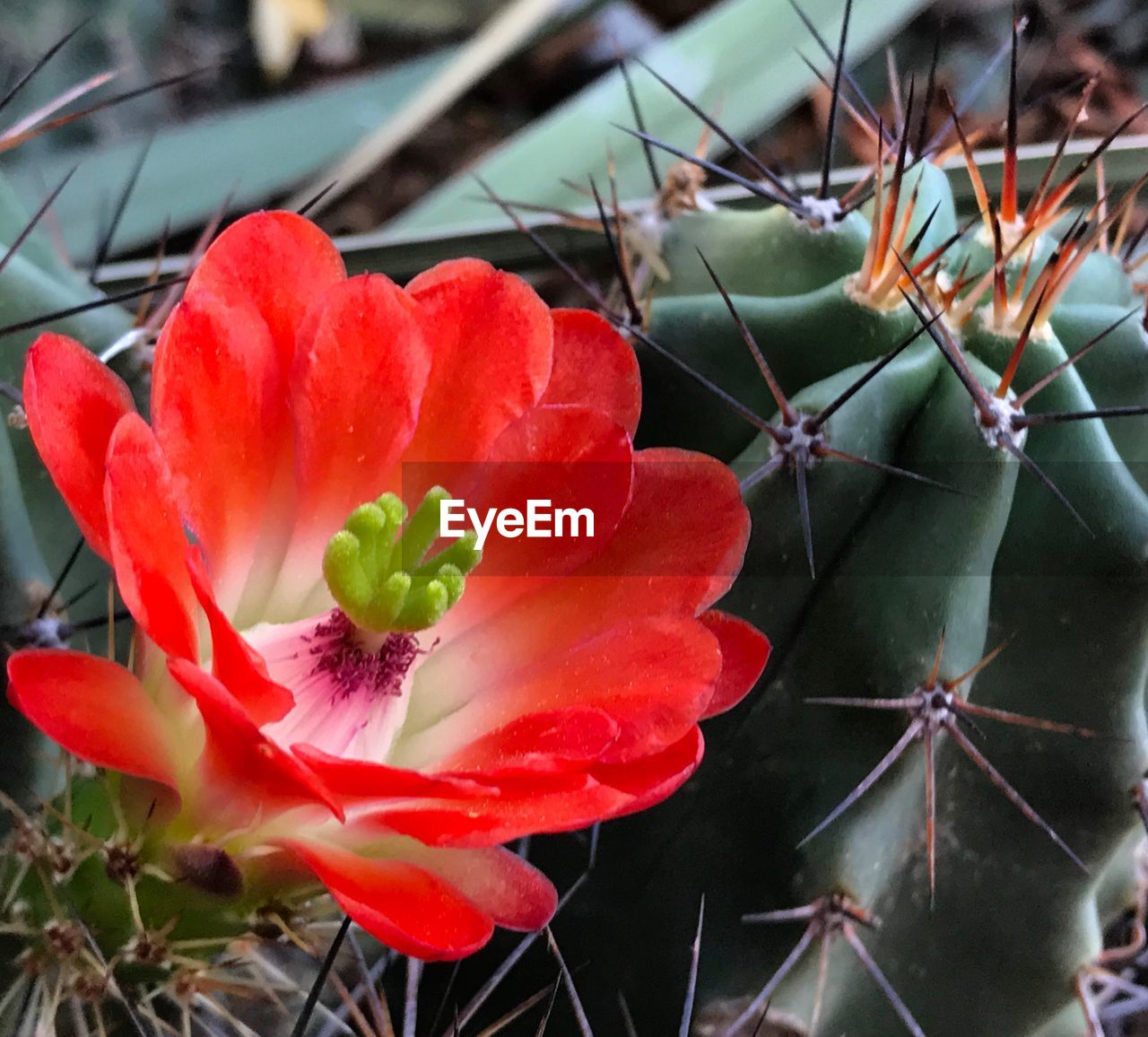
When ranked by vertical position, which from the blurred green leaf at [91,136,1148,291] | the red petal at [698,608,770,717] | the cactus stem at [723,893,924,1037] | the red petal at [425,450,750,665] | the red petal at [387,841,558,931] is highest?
the blurred green leaf at [91,136,1148,291]

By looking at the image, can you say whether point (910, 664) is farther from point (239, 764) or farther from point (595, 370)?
point (239, 764)

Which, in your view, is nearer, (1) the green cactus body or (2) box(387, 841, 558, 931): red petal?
(2) box(387, 841, 558, 931): red petal

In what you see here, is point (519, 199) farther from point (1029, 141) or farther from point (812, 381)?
point (1029, 141)

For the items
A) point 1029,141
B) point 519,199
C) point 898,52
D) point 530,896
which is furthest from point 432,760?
point 1029,141

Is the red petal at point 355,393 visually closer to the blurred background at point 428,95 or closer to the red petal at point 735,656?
the red petal at point 735,656

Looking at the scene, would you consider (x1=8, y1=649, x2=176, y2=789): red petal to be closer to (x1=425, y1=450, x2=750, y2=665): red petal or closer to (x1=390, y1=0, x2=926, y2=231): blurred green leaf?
(x1=425, y1=450, x2=750, y2=665): red petal

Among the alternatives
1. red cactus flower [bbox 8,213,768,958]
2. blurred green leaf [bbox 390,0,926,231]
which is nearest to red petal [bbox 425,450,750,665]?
red cactus flower [bbox 8,213,768,958]
